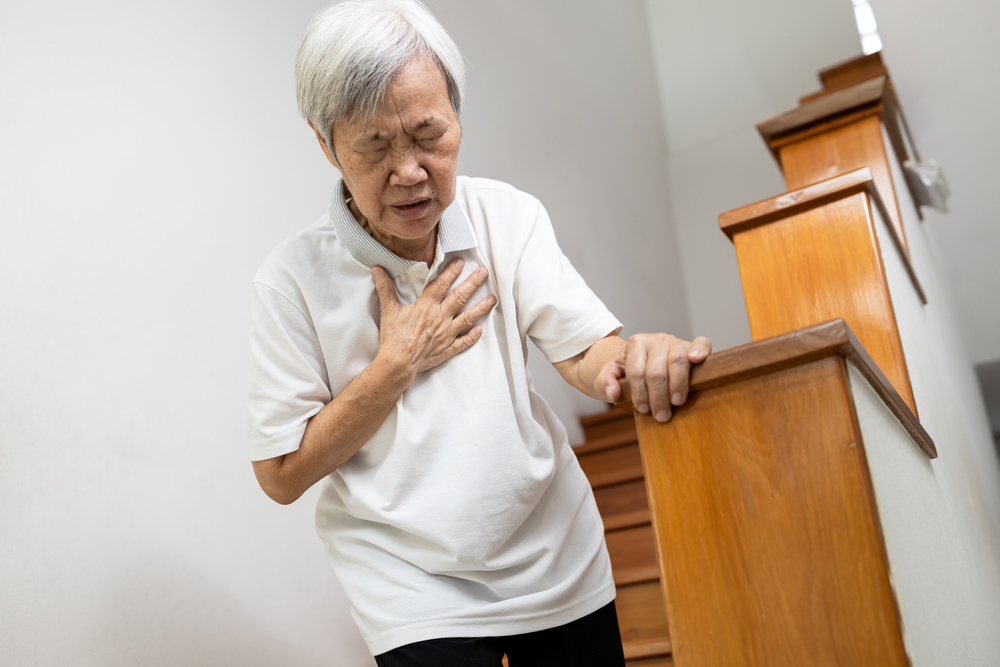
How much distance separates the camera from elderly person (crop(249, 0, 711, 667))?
950 mm

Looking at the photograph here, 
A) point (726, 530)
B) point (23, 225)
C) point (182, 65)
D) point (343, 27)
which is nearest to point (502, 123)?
point (182, 65)

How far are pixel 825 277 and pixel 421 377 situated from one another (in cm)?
70

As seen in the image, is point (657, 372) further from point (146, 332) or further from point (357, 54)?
point (146, 332)

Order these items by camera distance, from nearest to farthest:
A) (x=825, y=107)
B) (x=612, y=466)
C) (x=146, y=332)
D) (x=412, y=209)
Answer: (x=412, y=209), (x=146, y=332), (x=825, y=107), (x=612, y=466)

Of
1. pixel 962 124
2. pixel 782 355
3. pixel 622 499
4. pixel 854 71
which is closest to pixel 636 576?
pixel 622 499

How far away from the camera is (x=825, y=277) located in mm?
1262

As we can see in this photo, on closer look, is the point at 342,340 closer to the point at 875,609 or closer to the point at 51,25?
the point at 875,609

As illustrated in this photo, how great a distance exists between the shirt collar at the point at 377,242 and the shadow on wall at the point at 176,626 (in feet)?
2.60

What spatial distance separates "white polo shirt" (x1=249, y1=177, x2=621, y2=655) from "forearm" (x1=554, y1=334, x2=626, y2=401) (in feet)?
0.06

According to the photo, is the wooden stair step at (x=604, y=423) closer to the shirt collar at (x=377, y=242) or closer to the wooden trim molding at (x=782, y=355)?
the shirt collar at (x=377, y=242)

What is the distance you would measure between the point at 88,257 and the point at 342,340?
0.71 meters

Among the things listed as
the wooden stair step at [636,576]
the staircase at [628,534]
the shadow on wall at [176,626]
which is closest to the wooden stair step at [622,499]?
the staircase at [628,534]

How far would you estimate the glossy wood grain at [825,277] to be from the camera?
47.6 inches

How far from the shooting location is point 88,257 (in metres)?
1.46
